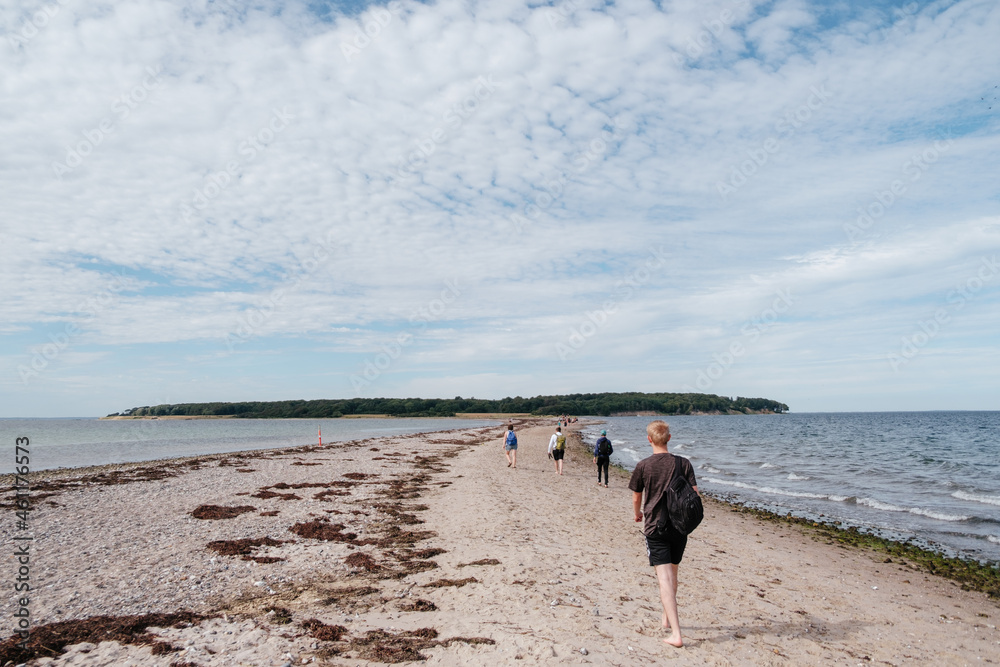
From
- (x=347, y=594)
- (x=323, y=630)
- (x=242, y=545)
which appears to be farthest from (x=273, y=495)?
(x=323, y=630)

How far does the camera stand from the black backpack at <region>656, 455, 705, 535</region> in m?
5.79

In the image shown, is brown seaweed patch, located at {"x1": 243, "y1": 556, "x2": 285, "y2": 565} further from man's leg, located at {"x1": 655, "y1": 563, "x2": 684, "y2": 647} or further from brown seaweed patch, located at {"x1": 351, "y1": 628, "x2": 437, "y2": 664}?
man's leg, located at {"x1": 655, "y1": 563, "x2": 684, "y2": 647}

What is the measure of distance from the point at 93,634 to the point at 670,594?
6837 mm

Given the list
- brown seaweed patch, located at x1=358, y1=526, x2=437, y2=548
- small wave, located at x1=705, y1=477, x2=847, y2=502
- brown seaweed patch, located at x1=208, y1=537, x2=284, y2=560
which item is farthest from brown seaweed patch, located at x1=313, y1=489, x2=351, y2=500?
small wave, located at x1=705, y1=477, x2=847, y2=502

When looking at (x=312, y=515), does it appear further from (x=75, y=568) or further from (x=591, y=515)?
(x=591, y=515)

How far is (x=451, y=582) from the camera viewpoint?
8242 mm

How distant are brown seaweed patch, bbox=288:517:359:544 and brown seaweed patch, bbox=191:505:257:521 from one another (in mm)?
2424

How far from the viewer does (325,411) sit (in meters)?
185

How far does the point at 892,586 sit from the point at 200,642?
11.9m

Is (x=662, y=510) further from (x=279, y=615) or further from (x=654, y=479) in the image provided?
(x=279, y=615)

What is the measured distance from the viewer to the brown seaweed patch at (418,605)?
23.6 feet

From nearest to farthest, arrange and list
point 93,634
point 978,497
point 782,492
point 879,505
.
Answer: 1. point 93,634
2. point 879,505
3. point 978,497
4. point 782,492

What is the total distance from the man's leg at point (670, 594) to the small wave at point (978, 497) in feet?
68.3

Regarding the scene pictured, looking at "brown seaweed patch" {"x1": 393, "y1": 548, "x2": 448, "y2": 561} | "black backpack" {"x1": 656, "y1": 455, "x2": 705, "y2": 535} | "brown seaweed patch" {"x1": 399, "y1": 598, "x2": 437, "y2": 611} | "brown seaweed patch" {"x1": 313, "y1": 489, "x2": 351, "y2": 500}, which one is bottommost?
"brown seaweed patch" {"x1": 313, "y1": 489, "x2": 351, "y2": 500}
